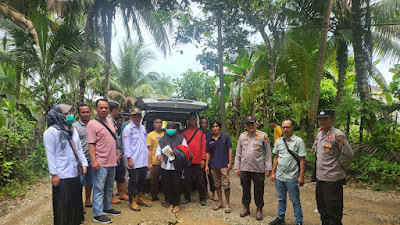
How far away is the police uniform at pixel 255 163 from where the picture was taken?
479cm

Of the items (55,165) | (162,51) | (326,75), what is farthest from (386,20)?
(55,165)

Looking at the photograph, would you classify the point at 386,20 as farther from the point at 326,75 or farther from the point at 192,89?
the point at 192,89

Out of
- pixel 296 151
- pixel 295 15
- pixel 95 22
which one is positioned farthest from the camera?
pixel 95 22

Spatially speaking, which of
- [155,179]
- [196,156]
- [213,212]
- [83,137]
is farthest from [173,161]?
[83,137]

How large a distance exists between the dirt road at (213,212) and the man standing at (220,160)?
42cm

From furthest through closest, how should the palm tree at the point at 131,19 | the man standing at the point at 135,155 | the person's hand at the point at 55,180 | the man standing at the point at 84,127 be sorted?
the palm tree at the point at 131,19 → the man standing at the point at 135,155 → the man standing at the point at 84,127 → the person's hand at the point at 55,180

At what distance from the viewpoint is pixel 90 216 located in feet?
15.2

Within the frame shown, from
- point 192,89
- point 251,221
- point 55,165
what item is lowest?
point 251,221

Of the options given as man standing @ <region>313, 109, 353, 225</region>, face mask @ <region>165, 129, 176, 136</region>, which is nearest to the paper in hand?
face mask @ <region>165, 129, 176, 136</region>

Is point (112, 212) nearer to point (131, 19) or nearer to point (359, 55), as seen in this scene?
point (359, 55)

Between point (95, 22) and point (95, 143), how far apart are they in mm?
10436

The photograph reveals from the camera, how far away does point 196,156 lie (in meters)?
5.55

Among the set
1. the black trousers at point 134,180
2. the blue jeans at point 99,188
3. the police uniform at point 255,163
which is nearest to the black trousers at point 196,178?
the black trousers at point 134,180

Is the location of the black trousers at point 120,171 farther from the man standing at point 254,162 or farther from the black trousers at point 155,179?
the man standing at point 254,162
